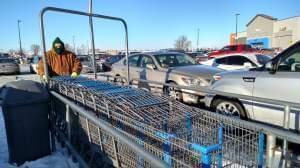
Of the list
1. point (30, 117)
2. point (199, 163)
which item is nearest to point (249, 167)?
point (199, 163)

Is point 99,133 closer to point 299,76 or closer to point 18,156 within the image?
point 18,156

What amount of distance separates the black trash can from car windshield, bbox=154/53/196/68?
4543 millimetres

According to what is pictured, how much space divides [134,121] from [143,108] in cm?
36

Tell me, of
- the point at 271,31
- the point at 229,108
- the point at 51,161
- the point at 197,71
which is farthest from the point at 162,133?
the point at 271,31

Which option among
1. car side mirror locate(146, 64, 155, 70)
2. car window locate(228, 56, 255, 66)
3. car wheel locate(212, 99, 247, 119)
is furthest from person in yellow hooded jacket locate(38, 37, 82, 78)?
car window locate(228, 56, 255, 66)

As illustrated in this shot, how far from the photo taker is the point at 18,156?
11.8 ft

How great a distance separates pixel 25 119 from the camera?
3.55 m

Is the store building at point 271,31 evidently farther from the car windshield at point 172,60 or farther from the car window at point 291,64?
the car window at point 291,64

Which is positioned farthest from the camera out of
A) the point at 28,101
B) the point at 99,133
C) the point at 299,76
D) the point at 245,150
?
the point at 299,76

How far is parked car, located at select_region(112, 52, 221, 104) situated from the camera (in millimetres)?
6773

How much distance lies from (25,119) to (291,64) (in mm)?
3978

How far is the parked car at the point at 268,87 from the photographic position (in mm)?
4035

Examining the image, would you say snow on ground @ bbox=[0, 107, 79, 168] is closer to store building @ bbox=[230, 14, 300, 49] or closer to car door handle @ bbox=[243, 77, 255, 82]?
car door handle @ bbox=[243, 77, 255, 82]

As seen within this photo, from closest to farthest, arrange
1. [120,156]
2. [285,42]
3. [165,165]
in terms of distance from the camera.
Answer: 1. [165,165]
2. [120,156]
3. [285,42]
